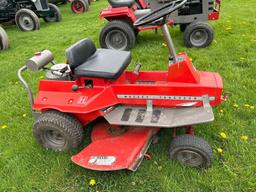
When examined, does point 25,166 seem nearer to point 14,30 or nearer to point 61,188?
point 61,188

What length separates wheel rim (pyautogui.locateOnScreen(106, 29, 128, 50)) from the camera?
198 inches

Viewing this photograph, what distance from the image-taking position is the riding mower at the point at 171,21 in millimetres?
4848

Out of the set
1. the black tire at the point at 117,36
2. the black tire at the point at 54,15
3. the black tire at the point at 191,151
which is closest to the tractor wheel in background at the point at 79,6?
the black tire at the point at 54,15

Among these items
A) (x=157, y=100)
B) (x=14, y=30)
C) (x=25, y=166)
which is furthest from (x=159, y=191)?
(x=14, y=30)

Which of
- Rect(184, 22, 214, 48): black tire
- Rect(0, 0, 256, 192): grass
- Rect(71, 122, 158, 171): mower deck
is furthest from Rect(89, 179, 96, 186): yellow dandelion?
Rect(184, 22, 214, 48): black tire

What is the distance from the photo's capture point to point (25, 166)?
273cm

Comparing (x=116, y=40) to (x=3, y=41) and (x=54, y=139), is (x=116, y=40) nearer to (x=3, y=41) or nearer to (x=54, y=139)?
(x=3, y=41)

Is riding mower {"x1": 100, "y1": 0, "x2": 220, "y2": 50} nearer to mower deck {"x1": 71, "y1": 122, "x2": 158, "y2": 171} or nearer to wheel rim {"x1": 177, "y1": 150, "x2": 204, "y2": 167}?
mower deck {"x1": 71, "y1": 122, "x2": 158, "y2": 171}

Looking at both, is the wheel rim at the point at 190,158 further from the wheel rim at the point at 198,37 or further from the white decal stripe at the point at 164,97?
the wheel rim at the point at 198,37

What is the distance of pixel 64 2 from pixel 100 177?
415 inches

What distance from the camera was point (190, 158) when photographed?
2.52 m

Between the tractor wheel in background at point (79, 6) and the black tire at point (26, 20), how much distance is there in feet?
7.82

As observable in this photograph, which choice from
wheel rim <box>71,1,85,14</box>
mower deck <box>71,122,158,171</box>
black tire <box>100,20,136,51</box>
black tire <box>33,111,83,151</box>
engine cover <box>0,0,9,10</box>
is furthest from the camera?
wheel rim <box>71,1,85,14</box>

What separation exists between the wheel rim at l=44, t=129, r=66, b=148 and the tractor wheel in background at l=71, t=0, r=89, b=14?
753 centimetres
